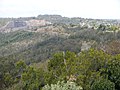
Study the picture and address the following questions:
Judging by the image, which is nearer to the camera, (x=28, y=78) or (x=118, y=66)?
(x=118, y=66)

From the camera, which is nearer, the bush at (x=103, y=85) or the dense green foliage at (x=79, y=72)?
the bush at (x=103, y=85)

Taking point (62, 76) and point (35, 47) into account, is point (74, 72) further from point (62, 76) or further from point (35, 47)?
point (35, 47)

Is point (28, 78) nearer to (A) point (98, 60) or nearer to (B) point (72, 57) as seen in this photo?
(B) point (72, 57)

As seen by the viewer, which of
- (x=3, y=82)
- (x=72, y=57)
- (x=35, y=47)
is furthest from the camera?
(x=35, y=47)

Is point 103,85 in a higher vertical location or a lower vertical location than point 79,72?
lower

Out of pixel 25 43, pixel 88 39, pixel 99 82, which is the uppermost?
pixel 99 82

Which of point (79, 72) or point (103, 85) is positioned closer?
point (103, 85)

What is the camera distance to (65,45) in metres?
88.8

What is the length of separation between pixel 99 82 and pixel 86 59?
4.82 metres

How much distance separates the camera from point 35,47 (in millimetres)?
104812

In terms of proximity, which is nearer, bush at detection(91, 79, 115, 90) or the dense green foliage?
bush at detection(91, 79, 115, 90)

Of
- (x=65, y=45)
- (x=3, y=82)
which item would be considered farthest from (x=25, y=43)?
(x=3, y=82)

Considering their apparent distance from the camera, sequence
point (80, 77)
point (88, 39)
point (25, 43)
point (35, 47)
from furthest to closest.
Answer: point (25, 43), point (35, 47), point (88, 39), point (80, 77)

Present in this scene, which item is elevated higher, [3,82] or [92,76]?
[92,76]
